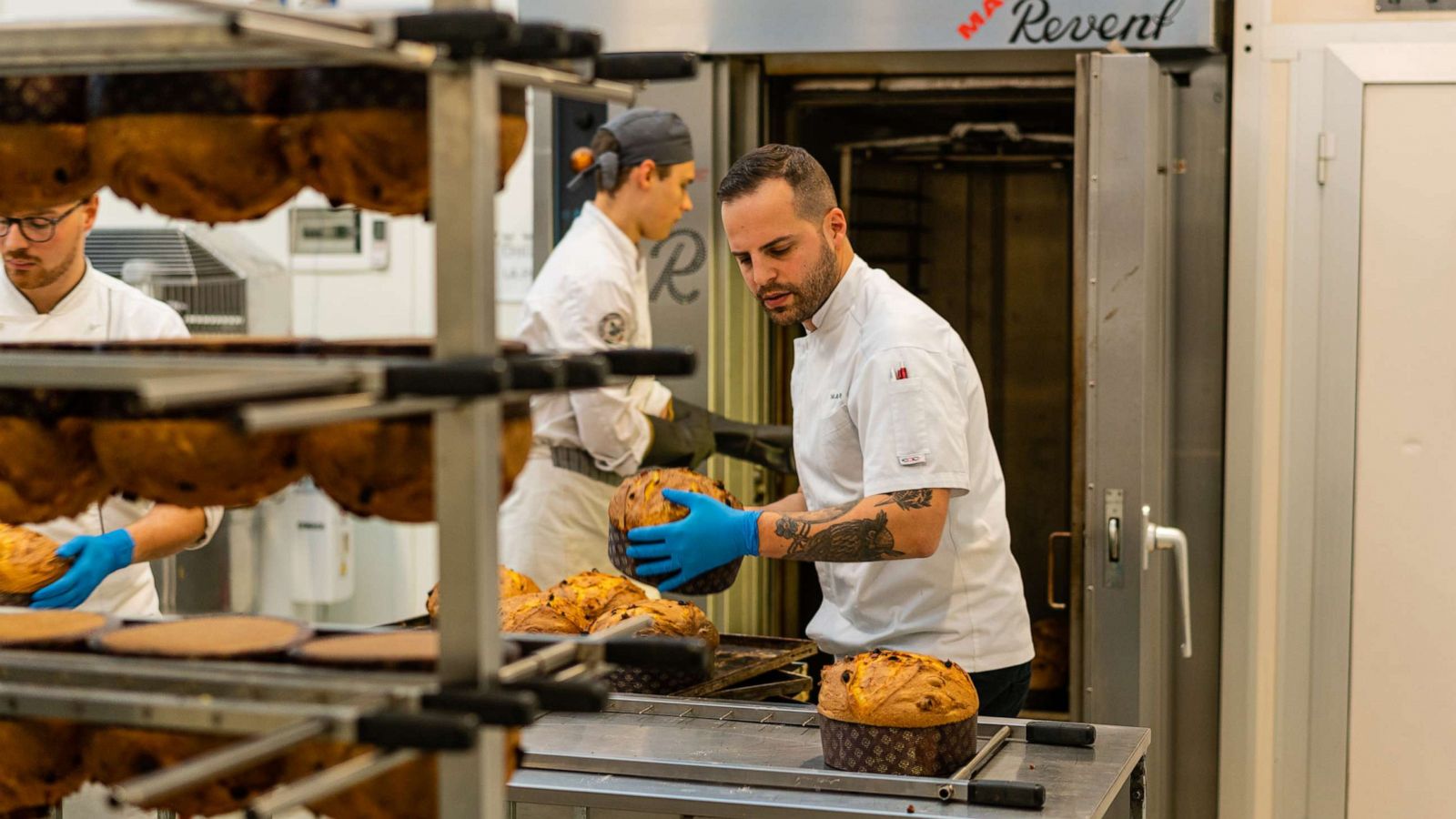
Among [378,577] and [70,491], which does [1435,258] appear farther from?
[378,577]

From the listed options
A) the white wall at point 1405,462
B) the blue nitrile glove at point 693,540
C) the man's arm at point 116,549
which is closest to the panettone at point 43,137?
the man's arm at point 116,549

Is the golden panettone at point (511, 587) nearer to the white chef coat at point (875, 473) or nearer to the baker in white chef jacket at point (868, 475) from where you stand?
the baker in white chef jacket at point (868, 475)

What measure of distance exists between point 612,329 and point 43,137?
2008mm

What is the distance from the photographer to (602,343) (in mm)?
3486

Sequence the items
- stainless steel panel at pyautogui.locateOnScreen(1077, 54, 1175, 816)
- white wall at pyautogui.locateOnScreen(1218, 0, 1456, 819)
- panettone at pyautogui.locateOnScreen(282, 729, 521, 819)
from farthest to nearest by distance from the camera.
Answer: white wall at pyautogui.locateOnScreen(1218, 0, 1456, 819) → stainless steel panel at pyautogui.locateOnScreen(1077, 54, 1175, 816) → panettone at pyautogui.locateOnScreen(282, 729, 521, 819)

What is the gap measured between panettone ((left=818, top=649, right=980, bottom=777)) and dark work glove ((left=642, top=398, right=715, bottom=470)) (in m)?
1.33

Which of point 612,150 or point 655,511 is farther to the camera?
point 612,150

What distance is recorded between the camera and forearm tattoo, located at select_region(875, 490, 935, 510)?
7.75 feet

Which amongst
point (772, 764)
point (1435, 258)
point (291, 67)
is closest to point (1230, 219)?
point (1435, 258)

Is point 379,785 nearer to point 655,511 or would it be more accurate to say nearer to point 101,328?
point 655,511

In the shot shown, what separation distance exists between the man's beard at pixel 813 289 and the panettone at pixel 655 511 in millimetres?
301

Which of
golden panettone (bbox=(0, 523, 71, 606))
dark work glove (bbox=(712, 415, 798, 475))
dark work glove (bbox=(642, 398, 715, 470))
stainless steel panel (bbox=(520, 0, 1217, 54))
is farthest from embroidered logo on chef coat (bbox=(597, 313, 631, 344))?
golden panettone (bbox=(0, 523, 71, 606))

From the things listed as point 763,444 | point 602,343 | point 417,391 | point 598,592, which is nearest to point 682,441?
point 763,444

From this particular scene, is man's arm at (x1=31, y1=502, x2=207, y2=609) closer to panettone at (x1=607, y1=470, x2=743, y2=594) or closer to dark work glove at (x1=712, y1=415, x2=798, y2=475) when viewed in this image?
Result: panettone at (x1=607, y1=470, x2=743, y2=594)
